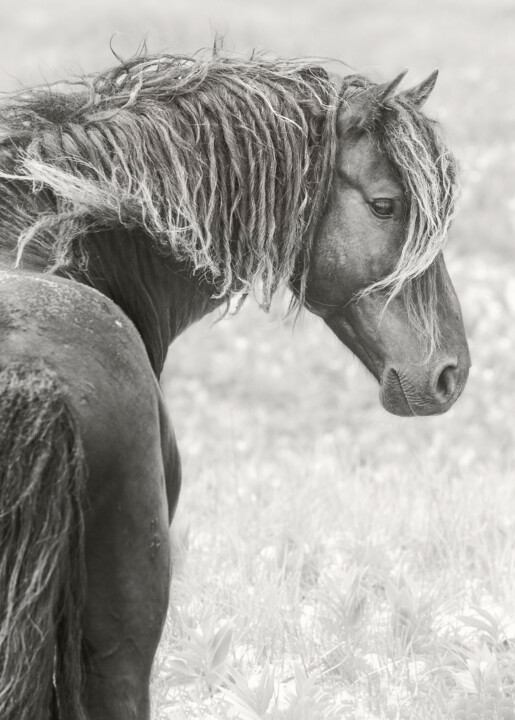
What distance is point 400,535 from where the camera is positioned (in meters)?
4.13

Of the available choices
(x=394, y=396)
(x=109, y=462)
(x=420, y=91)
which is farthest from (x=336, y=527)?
(x=109, y=462)

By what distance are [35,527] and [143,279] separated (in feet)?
2.86

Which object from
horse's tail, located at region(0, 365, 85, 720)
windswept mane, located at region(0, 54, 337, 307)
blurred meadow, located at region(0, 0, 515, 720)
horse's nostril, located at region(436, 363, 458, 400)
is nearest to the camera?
horse's tail, located at region(0, 365, 85, 720)

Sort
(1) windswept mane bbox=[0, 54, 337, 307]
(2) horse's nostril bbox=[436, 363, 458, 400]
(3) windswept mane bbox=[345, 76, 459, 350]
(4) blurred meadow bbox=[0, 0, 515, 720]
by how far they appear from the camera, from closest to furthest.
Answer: (1) windswept mane bbox=[0, 54, 337, 307]
(3) windswept mane bbox=[345, 76, 459, 350]
(2) horse's nostril bbox=[436, 363, 458, 400]
(4) blurred meadow bbox=[0, 0, 515, 720]

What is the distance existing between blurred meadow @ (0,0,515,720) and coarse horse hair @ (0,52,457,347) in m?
0.35

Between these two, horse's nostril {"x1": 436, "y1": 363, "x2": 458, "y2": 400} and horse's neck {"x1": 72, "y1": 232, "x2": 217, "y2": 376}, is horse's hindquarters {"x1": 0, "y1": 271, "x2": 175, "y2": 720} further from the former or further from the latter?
horse's nostril {"x1": 436, "y1": 363, "x2": 458, "y2": 400}

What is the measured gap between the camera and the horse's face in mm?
2547

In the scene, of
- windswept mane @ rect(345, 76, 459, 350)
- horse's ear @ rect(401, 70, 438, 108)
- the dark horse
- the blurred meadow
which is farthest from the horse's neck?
horse's ear @ rect(401, 70, 438, 108)

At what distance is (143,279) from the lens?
2.50 meters

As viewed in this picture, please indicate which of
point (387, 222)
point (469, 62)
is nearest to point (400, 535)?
point (387, 222)

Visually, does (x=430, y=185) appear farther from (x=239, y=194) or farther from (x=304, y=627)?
(x=304, y=627)

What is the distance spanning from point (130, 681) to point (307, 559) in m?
1.95

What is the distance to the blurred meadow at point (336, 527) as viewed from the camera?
2.98 metres

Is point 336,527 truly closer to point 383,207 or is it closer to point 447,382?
point 447,382
